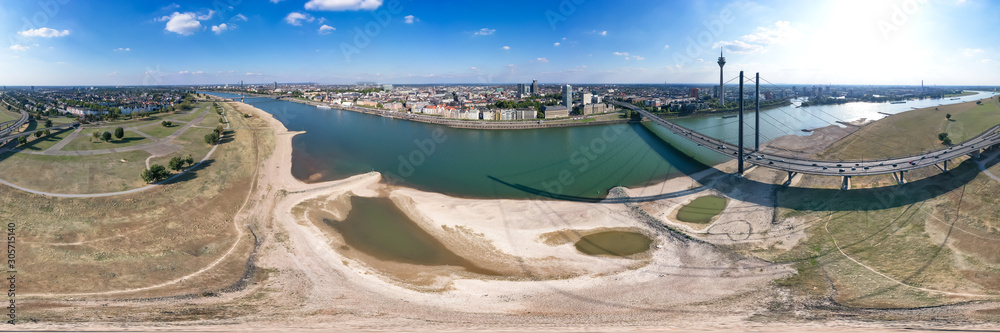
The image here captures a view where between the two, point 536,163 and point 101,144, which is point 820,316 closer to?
point 536,163

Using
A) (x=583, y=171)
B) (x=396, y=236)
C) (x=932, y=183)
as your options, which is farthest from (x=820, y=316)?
(x=583, y=171)

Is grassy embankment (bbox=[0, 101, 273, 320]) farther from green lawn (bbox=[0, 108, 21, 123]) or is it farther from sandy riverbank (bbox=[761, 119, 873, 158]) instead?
sandy riverbank (bbox=[761, 119, 873, 158])

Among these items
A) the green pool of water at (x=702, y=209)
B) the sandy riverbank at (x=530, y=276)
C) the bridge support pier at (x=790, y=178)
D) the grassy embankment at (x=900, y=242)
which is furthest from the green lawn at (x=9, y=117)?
the bridge support pier at (x=790, y=178)

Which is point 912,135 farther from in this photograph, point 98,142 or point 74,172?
point 98,142

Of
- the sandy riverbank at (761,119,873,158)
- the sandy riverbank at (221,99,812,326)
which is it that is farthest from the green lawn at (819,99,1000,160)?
the sandy riverbank at (221,99,812,326)

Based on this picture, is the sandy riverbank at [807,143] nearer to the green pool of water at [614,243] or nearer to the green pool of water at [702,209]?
the green pool of water at [702,209]

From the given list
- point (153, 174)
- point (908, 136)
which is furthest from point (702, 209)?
point (153, 174)

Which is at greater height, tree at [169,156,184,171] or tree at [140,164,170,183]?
tree at [169,156,184,171]
